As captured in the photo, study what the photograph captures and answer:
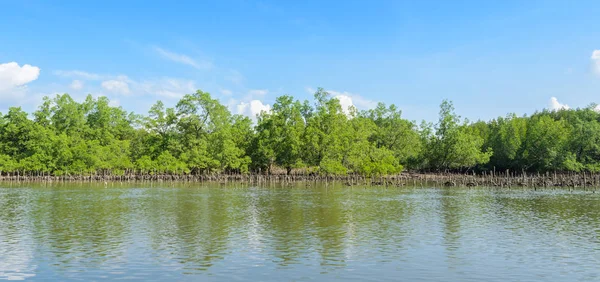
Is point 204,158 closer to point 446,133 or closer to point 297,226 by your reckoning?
point 446,133

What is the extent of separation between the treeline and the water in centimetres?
4832

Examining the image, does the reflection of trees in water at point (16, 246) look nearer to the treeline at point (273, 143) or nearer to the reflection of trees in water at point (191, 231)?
the reflection of trees in water at point (191, 231)

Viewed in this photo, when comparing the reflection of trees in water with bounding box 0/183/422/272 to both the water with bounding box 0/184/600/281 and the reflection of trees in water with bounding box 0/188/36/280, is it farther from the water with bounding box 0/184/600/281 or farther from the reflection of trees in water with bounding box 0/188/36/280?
the reflection of trees in water with bounding box 0/188/36/280

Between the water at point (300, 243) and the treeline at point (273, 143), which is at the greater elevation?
the treeline at point (273, 143)

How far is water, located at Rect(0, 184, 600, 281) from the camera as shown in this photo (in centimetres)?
1541

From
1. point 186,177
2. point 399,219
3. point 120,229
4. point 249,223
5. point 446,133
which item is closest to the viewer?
point 120,229

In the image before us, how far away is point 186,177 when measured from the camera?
84250 millimetres

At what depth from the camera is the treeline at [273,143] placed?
82688 millimetres

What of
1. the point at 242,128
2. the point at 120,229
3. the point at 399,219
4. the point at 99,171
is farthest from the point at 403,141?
the point at 120,229

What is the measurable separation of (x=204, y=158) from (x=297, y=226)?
61216 mm

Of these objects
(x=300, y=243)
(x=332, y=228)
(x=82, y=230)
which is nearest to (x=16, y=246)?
(x=82, y=230)

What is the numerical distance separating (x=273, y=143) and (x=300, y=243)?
6848 centimetres

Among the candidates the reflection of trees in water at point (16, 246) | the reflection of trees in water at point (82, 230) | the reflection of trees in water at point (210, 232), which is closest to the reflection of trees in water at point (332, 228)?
the reflection of trees in water at point (210, 232)

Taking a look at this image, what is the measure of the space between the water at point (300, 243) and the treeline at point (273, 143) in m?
48.3
